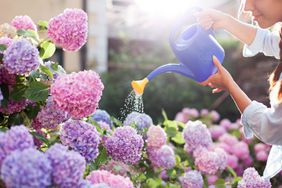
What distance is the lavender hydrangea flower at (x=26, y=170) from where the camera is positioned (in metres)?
0.94

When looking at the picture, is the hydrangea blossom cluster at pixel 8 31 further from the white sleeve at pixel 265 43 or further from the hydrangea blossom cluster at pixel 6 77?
the white sleeve at pixel 265 43

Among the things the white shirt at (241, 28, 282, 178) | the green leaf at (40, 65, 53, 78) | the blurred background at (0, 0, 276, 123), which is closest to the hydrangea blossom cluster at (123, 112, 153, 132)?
the white shirt at (241, 28, 282, 178)

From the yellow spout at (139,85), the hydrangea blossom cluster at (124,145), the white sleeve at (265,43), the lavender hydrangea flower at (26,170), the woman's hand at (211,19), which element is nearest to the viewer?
the lavender hydrangea flower at (26,170)

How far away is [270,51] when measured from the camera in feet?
6.45

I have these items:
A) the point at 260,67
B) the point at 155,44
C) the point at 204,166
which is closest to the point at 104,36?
the point at 155,44

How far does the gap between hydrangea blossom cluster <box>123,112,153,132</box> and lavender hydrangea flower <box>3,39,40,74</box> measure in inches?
23.5

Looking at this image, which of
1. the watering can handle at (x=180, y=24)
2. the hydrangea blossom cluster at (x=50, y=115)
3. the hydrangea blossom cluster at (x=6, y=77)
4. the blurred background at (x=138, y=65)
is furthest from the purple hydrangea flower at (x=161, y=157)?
the blurred background at (x=138, y=65)

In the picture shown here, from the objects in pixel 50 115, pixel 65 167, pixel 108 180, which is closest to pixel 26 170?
pixel 65 167

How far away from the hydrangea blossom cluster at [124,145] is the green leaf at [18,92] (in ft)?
0.88

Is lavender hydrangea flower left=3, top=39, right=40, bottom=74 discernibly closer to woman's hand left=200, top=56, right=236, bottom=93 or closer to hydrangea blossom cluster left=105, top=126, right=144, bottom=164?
hydrangea blossom cluster left=105, top=126, right=144, bottom=164

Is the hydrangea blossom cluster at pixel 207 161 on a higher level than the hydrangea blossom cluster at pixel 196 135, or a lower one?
lower

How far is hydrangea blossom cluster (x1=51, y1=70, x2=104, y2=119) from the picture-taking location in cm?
120

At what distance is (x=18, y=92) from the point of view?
130 centimetres

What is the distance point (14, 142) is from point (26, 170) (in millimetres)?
98
